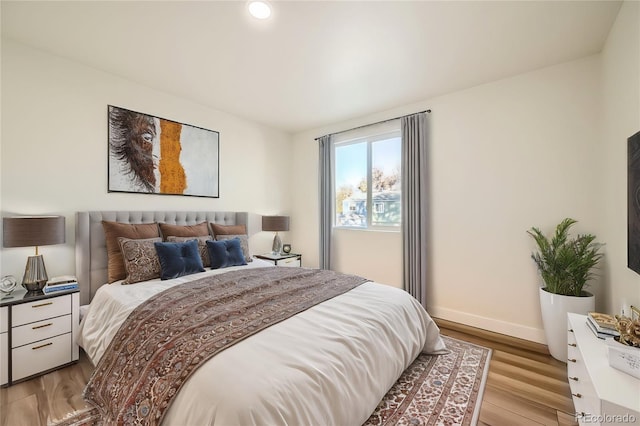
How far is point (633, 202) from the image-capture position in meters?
1.57

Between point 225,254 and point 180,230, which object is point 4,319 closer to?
point 180,230

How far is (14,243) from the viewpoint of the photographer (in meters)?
1.97

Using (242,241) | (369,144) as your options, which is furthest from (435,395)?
(369,144)

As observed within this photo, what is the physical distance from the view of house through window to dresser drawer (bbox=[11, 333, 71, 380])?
3305 millimetres

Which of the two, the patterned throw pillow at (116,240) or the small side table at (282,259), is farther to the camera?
the small side table at (282,259)

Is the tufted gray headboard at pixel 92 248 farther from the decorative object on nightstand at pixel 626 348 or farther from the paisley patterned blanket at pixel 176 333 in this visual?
the decorative object on nightstand at pixel 626 348

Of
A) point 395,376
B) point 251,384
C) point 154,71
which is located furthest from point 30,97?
point 395,376

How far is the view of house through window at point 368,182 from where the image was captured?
3689 millimetres

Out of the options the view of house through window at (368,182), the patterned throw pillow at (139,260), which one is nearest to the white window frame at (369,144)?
the view of house through window at (368,182)

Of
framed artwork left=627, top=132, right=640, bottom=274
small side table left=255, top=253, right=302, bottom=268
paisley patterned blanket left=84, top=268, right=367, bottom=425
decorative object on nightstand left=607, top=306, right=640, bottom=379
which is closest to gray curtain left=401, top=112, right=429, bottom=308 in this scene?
paisley patterned blanket left=84, top=268, right=367, bottom=425

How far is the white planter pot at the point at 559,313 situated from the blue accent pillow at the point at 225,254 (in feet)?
9.81

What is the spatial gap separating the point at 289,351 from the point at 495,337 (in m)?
2.53

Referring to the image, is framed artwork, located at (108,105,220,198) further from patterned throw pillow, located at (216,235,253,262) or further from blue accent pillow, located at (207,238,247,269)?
blue accent pillow, located at (207,238,247,269)

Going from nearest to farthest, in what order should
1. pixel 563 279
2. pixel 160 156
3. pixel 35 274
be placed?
1. pixel 35 274
2. pixel 563 279
3. pixel 160 156
